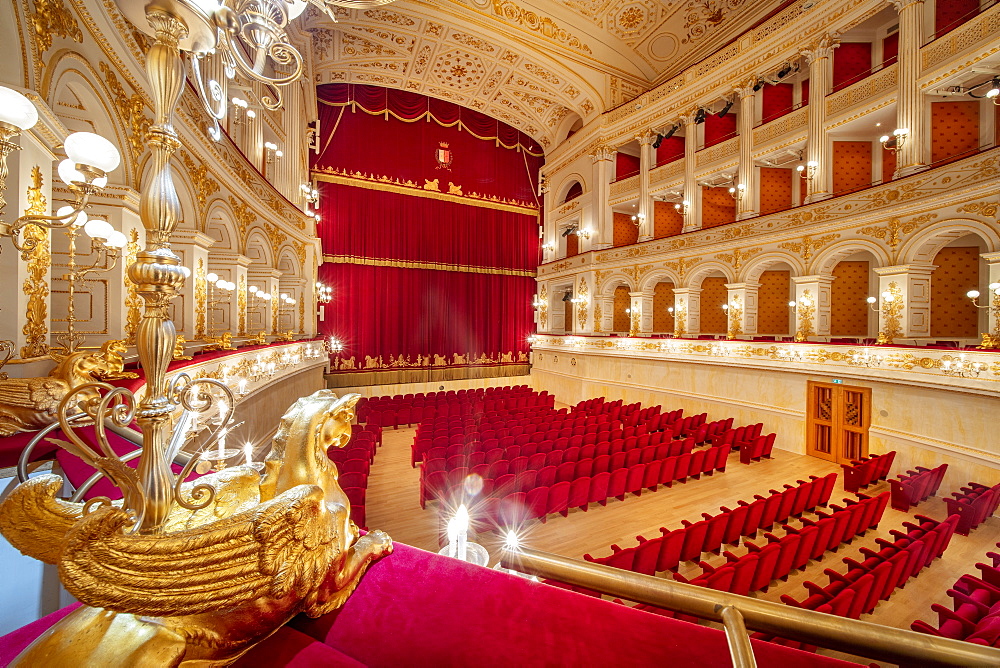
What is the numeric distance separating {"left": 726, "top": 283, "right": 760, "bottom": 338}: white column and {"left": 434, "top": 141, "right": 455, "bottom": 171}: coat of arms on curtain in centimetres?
1214

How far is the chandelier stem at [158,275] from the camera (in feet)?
2.83

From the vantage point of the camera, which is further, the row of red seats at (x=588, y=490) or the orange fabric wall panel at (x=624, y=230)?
the orange fabric wall panel at (x=624, y=230)

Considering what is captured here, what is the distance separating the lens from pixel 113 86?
412cm

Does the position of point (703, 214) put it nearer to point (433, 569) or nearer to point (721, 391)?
point (721, 391)

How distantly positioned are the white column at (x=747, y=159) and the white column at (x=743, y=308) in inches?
79.3

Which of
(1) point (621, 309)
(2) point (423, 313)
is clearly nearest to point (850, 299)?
(1) point (621, 309)

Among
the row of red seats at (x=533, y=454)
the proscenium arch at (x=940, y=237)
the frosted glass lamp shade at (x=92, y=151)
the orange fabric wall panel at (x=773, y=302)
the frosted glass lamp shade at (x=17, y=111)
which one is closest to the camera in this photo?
the frosted glass lamp shade at (x=17, y=111)

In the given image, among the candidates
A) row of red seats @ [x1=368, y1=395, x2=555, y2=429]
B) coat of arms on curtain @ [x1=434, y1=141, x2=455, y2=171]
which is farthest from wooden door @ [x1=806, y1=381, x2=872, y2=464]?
coat of arms on curtain @ [x1=434, y1=141, x2=455, y2=171]

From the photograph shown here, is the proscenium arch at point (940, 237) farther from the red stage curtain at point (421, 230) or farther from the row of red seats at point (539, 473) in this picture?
the red stage curtain at point (421, 230)

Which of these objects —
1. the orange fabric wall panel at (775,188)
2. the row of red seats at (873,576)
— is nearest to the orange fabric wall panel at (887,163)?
the orange fabric wall panel at (775,188)

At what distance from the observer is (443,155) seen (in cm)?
1695

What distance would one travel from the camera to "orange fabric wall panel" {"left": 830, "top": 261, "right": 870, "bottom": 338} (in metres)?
10.9

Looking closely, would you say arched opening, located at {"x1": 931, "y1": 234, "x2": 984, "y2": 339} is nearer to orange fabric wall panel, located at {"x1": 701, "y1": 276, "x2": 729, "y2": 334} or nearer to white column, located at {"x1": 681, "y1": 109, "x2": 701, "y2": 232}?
orange fabric wall panel, located at {"x1": 701, "y1": 276, "x2": 729, "y2": 334}

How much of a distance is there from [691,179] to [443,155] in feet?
32.7
